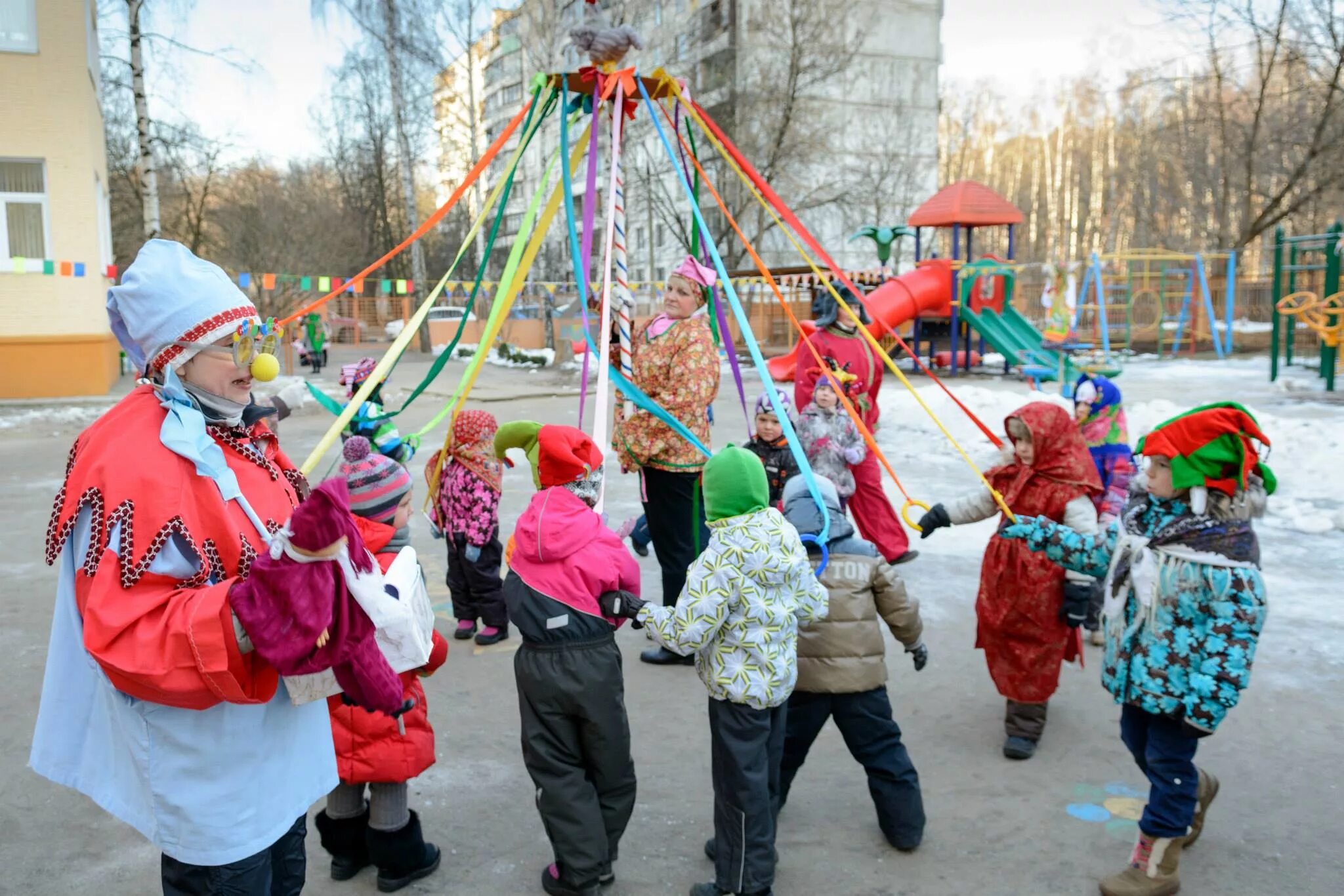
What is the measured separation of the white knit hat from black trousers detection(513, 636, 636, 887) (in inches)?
54.9

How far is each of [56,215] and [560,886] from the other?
1626cm

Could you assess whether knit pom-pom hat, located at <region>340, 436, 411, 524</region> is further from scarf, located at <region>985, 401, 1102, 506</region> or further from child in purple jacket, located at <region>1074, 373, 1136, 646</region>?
child in purple jacket, located at <region>1074, 373, 1136, 646</region>

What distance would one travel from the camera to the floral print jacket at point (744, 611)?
275cm

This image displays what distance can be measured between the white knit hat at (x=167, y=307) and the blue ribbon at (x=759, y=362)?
1.87m

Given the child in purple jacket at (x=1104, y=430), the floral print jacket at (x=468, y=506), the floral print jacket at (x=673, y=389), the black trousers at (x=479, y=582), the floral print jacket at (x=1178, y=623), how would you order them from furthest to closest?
the child in purple jacket at (x=1104, y=430) → the black trousers at (x=479, y=582) → the floral print jacket at (x=468, y=506) → the floral print jacket at (x=673, y=389) → the floral print jacket at (x=1178, y=623)

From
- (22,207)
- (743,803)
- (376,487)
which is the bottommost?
(743,803)

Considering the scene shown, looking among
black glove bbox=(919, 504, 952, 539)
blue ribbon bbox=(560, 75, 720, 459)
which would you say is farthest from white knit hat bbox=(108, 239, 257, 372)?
black glove bbox=(919, 504, 952, 539)

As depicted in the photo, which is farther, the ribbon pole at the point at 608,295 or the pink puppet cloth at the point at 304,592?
the ribbon pole at the point at 608,295

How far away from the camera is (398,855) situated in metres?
2.85

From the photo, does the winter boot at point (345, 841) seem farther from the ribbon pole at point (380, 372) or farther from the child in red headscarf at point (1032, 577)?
the child in red headscarf at point (1032, 577)

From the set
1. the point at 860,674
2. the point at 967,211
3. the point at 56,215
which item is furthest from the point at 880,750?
the point at 967,211

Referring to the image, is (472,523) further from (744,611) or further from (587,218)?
(744,611)

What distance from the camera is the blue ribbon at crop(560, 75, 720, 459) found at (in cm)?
411

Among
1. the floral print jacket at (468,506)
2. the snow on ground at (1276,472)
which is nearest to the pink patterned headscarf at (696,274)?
the floral print jacket at (468,506)
